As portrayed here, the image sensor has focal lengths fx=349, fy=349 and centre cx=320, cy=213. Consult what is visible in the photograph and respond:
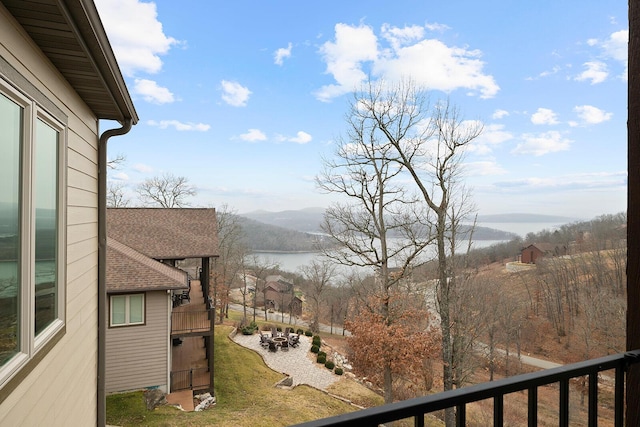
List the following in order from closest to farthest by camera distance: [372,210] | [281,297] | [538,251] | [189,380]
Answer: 1. [189,380]
2. [372,210]
3. [538,251]
4. [281,297]

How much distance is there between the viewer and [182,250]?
9.98 meters

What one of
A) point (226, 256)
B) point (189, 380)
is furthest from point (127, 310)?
point (226, 256)

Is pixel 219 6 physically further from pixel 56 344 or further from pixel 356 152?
pixel 56 344

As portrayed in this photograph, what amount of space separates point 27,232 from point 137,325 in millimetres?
7113

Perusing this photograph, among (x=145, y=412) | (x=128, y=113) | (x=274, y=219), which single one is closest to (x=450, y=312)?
(x=145, y=412)

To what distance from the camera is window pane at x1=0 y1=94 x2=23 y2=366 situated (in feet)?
4.71

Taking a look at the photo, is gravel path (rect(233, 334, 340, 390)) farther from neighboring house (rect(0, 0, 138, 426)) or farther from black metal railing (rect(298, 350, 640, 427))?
black metal railing (rect(298, 350, 640, 427))

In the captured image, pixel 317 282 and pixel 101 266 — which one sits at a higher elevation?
pixel 101 266

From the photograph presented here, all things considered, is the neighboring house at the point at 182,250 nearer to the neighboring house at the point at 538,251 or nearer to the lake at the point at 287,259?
the lake at the point at 287,259

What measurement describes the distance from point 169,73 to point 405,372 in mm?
17872

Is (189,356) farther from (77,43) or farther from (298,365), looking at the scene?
(77,43)

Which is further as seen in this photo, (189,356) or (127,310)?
(189,356)

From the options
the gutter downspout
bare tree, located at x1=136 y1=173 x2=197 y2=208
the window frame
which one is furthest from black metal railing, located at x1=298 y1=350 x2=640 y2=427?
bare tree, located at x1=136 y1=173 x2=197 y2=208

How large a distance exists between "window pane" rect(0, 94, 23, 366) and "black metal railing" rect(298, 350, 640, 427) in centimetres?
152
